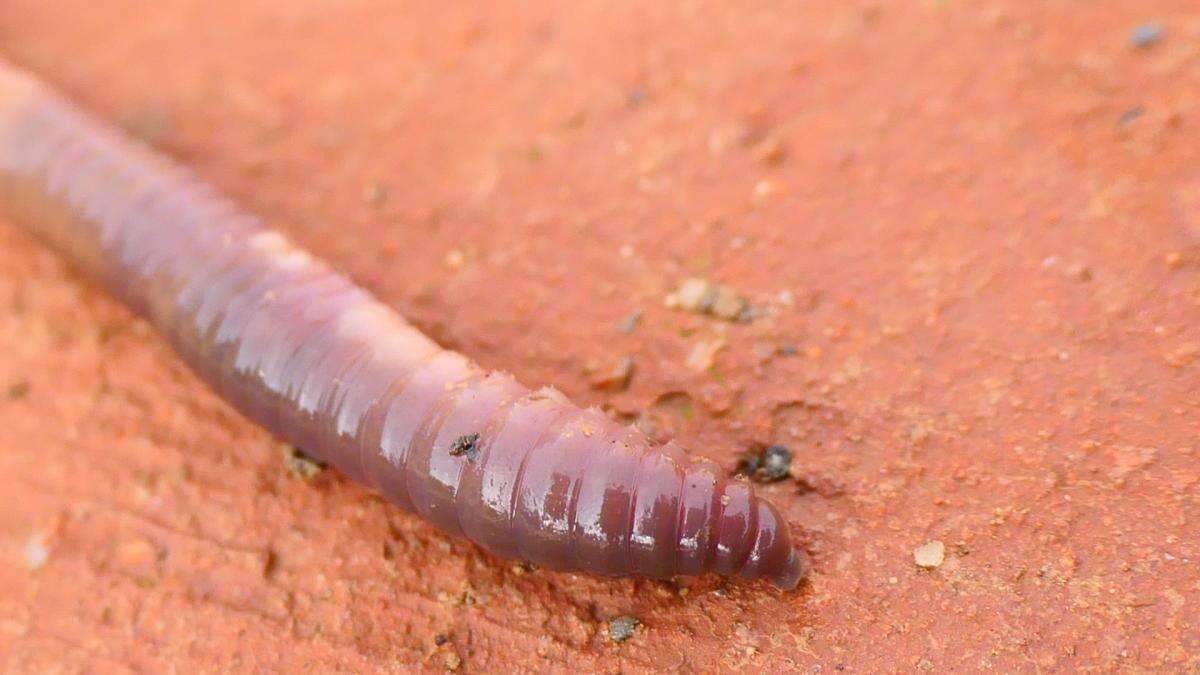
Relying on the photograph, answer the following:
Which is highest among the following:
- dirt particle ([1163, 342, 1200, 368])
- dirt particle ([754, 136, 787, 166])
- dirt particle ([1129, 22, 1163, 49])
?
dirt particle ([1129, 22, 1163, 49])

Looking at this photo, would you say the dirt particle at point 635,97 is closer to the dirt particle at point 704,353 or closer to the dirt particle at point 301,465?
the dirt particle at point 704,353

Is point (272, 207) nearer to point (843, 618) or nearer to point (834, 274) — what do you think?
point (834, 274)

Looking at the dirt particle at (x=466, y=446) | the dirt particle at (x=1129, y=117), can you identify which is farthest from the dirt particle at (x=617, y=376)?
the dirt particle at (x=1129, y=117)

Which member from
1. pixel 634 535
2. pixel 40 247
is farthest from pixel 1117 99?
pixel 40 247

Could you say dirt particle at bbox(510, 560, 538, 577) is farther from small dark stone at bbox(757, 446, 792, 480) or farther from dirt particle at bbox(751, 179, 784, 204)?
dirt particle at bbox(751, 179, 784, 204)

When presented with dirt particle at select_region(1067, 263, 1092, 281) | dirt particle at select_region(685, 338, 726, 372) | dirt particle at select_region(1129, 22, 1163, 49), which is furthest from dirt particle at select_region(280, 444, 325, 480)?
dirt particle at select_region(1129, 22, 1163, 49)

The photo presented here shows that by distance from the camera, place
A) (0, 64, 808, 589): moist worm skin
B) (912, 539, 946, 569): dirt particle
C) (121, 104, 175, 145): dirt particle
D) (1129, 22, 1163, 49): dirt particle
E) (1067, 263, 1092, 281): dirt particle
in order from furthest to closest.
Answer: (121, 104, 175, 145): dirt particle
(1129, 22, 1163, 49): dirt particle
(1067, 263, 1092, 281): dirt particle
(912, 539, 946, 569): dirt particle
(0, 64, 808, 589): moist worm skin

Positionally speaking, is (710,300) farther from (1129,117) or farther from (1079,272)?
(1129,117)
